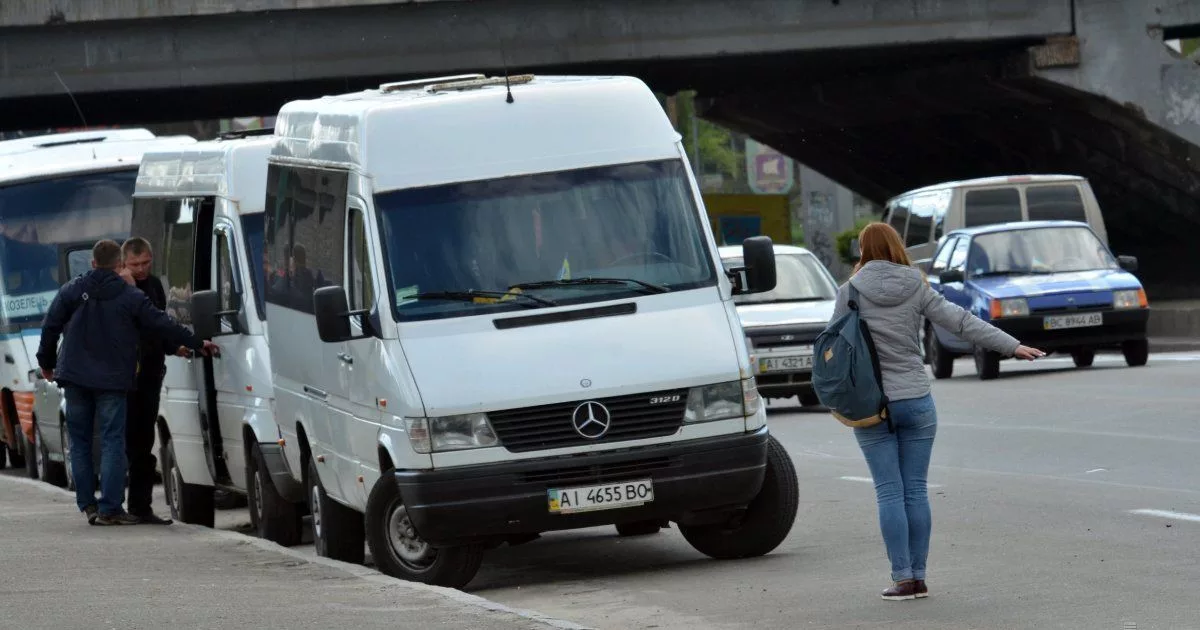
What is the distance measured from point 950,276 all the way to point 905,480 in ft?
52.8

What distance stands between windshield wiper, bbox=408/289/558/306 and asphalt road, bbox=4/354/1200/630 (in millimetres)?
1380

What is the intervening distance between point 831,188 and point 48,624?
48.6 metres

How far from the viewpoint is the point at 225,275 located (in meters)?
14.9

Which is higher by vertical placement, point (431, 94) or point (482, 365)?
point (431, 94)

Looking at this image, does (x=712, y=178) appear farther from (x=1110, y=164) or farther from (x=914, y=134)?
(x=1110, y=164)

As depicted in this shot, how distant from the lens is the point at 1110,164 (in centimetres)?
3875

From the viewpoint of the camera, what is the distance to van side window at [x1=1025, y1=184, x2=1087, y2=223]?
29.9m

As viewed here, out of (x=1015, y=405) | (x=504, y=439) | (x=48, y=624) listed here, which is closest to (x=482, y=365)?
(x=504, y=439)

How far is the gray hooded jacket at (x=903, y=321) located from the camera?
30.5 feet

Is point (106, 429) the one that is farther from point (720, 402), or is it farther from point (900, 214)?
point (900, 214)

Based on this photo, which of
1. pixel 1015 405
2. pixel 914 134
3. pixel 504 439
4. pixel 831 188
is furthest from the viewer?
pixel 831 188

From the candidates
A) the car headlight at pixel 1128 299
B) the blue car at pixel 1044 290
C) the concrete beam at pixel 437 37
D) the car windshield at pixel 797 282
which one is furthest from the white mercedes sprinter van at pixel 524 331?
the concrete beam at pixel 437 37

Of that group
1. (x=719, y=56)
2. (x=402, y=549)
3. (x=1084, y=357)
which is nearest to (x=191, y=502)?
(x=402, y=549)

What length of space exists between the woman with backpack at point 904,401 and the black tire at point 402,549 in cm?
220
